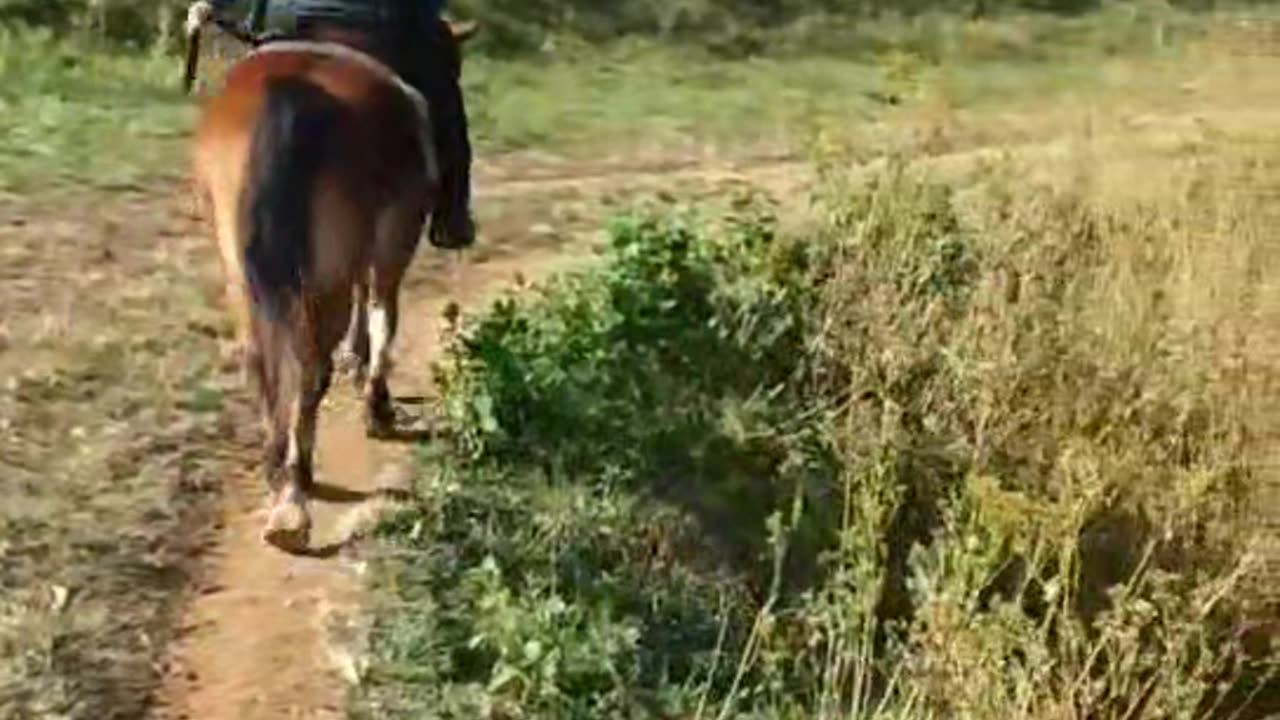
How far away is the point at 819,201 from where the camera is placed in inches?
455

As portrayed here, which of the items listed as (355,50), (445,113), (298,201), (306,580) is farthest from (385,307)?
(306,580)

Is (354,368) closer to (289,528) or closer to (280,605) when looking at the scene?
(289,528)

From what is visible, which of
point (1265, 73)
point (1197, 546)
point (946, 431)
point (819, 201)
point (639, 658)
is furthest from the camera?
point (1265, 73)

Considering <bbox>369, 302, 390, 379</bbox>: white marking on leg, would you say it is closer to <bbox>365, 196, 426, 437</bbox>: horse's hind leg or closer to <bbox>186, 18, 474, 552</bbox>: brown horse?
<bbox>365, 196, 426, 437</bbox>: horse's hind leg

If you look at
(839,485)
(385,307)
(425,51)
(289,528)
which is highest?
(425,51)

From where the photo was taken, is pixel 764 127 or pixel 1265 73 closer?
pixel 1265 73

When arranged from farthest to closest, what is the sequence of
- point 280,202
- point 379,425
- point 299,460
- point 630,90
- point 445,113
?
point 630,90 → point 379,425 → point 445,113 → point 299,460 → point 280,202

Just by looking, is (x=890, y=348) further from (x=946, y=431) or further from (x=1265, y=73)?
(x=1265, y=73)

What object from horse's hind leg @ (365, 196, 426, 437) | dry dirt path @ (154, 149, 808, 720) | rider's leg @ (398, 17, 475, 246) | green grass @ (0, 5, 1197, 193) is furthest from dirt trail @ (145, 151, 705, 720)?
green grass @ (0, 5, 1197, 193)

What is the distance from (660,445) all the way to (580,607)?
190 centimetres

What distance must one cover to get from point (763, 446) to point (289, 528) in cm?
237

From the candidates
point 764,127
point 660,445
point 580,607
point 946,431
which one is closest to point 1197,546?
point 946,431

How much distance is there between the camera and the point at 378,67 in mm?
8047

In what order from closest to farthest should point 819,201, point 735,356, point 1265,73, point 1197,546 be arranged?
point 1197,546, point 735,356, point 819,201, point 1265,73
